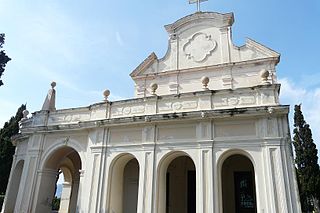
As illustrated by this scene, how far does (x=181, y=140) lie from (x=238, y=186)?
4.07m

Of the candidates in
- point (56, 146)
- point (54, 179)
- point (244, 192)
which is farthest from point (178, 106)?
point (54, 179)

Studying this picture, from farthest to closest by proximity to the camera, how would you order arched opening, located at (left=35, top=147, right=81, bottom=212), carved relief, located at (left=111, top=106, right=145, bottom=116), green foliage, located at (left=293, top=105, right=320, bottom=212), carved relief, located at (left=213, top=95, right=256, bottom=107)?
green foliage, located at (left=293, top=105, right=320, bottom=212) → arched opening, located at (left=35, top=147, right=81, bottom=212) → carved relief, located at (left=111, top=106, right=145, bottom=116) → carved relief, located at (left=213, top=95, right=256, bottom=107)

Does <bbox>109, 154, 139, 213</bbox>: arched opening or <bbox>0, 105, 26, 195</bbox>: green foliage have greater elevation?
<bbox>0, 105, 26, 195</bbox>: green foliage

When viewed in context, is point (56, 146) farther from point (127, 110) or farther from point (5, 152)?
point (5, 152)

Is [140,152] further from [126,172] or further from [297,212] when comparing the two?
[297,212]

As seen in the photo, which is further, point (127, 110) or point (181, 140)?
point (127, 110)

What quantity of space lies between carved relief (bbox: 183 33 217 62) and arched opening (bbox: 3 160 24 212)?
37.6 feet

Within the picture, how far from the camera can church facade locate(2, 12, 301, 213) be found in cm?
1045

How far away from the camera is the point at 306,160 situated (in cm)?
2723

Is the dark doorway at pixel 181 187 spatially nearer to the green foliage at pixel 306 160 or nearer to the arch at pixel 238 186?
the arch at pixel 238 186

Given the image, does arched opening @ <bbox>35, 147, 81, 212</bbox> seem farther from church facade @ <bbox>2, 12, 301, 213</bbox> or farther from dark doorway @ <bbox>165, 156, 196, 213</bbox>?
dark doorway @ <bbox>165, 156, 196, 213</bbox>

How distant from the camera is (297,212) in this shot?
9.24 m

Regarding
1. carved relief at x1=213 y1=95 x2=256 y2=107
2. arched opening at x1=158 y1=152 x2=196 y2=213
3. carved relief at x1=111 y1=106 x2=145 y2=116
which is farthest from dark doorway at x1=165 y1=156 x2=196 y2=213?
carved relief at x1=213 y1=95 x2=256 y2=107

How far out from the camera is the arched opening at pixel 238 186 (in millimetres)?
12883
